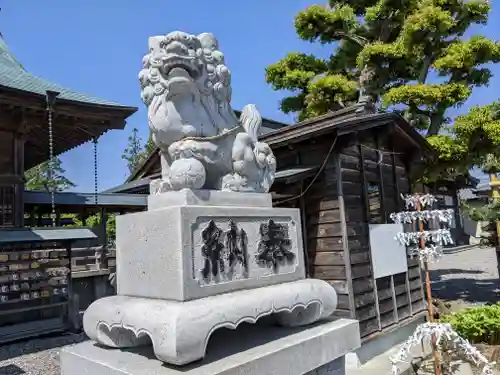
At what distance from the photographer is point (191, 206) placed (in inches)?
103

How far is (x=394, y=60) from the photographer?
1069 cm

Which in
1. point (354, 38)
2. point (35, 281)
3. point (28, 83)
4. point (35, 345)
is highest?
point (354, 38)

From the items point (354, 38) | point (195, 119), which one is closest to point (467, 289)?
point (354, 38)

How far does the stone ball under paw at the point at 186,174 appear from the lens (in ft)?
9.02

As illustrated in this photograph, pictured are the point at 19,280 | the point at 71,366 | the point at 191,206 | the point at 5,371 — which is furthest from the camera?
→ the point at 19,280

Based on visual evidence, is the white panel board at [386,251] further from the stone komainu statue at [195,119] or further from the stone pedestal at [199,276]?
the stone komainu statue at [195,119]

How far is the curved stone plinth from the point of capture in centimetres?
221

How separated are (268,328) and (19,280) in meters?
7.16

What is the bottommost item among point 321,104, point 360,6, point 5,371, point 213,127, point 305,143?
point 5,371

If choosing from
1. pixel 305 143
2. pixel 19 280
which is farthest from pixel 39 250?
pixel 305 143

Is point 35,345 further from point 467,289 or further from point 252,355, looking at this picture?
point 467,289

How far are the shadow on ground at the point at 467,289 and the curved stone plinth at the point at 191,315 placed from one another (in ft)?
33.4

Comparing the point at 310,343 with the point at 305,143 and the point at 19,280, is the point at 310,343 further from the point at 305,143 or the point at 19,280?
the point at 19,280

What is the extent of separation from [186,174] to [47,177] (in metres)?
30.2
